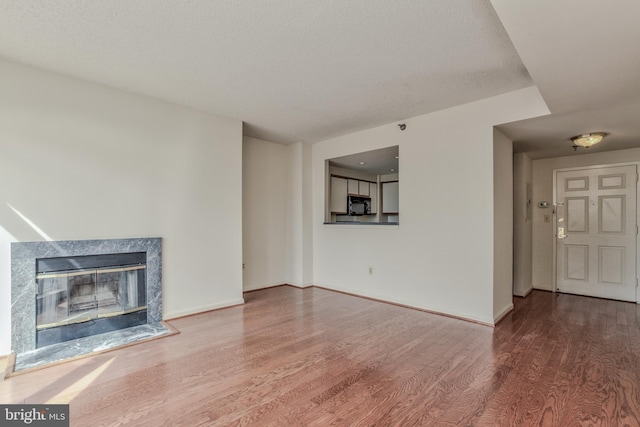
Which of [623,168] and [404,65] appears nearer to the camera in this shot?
[404,65]

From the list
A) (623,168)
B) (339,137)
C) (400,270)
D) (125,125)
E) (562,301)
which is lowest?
(562,301)

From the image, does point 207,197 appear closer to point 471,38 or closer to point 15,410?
point 15,410

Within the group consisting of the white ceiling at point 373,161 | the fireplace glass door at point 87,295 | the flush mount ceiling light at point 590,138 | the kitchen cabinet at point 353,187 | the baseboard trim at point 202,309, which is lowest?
the baseboard trim at point 202,309

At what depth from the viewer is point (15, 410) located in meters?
1.88

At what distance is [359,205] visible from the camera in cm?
683

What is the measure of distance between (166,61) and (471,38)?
247 centimetres

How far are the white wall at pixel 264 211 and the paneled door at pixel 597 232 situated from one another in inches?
181

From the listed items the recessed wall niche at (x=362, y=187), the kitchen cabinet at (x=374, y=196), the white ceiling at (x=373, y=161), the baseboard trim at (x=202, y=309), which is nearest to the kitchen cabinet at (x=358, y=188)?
the recessed wall niche at (x=362, y=187)

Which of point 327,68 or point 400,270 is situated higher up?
point 327,68

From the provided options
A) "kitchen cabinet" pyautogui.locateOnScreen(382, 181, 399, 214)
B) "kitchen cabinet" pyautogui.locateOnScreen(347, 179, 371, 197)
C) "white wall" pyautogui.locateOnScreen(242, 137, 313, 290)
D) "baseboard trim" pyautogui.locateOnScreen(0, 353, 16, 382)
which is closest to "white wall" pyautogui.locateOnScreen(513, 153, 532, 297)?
"kitchen cabinet" pyautogui.locateOnScreen(382, 181, 399, 214)

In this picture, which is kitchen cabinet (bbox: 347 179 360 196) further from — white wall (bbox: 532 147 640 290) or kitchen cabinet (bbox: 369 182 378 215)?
white wall (bbox: 532 147 640 290)

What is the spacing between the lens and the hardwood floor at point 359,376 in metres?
1.84

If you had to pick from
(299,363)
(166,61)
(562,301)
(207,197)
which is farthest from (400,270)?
(166,61)

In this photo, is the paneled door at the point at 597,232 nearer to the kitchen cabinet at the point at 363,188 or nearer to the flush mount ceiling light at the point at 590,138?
the flush mount ceiling light at the point at 590,138
